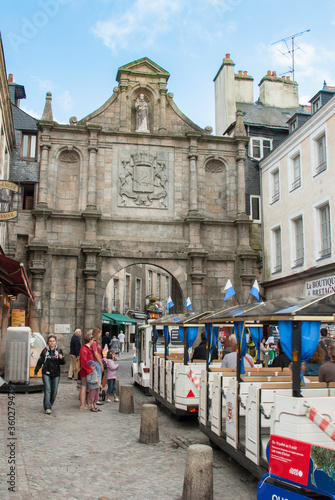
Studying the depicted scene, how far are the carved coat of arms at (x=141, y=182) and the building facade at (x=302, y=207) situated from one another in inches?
176

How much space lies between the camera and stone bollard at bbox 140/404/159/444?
7.77 meters

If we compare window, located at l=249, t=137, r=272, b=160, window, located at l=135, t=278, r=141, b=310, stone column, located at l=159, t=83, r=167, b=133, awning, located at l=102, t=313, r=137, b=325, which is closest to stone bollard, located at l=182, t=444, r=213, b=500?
stone column, located at l=159, t=83, r=167, b=133

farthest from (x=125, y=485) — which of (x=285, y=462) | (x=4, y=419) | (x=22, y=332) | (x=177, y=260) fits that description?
(x=177, y=260)

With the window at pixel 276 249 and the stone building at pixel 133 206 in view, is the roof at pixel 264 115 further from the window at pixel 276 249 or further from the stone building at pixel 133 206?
the window at pixel 276 249

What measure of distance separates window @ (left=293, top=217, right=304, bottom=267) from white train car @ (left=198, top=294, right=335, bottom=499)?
11.8 meters

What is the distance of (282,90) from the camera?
89.2 feet

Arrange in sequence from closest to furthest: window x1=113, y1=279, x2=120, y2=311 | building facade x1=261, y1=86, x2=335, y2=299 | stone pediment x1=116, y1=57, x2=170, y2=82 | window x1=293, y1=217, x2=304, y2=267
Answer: building facade x1=261, y1=86, x2=335, y2=299, window x1=293, y1=217, x2=304, y2=267, stone pediment x1=116, y1=57, x2=170, y2=82, window x1=113, y1=279, x2=120, y2=311

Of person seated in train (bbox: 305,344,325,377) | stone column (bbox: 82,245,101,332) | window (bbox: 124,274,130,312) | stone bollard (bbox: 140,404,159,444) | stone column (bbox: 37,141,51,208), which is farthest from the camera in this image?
window (bbox: 124,274,130,312)

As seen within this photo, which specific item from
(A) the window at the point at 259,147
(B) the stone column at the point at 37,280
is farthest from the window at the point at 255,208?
(B) the stone column at the point at 37,280

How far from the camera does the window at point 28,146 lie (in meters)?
21.2

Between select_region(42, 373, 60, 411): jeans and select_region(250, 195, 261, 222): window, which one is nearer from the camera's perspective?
select_region(42, 373, 60, 411): jeans

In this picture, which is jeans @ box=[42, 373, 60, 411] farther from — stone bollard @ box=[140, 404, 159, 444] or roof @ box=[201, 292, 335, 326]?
roof @ box=[201, 292, 335, 326]

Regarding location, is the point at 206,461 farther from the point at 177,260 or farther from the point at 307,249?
the point at 177,260

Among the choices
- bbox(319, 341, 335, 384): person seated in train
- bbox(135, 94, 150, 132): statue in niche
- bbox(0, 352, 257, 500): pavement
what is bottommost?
bbox(0, 352, 257, 500): pavement
